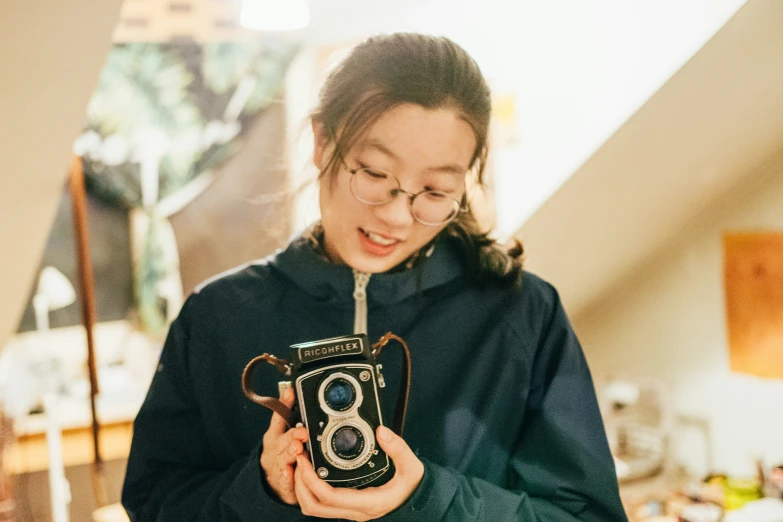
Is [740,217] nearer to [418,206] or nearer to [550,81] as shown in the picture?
[550,81]

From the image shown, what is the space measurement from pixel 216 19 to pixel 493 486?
2.68 m

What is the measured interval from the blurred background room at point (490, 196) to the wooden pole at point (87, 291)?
1cm

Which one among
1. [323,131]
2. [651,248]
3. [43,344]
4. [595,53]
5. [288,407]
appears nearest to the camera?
[288,407]

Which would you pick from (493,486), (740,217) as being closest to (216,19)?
(740,217)

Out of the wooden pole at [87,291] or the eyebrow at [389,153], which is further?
the wooden pole at [87,291]

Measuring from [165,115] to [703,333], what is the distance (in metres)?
2.35

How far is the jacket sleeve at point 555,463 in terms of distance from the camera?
2.44 ft

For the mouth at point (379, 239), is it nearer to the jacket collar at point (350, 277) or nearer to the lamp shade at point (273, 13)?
the jacket collar at point (350, 277)

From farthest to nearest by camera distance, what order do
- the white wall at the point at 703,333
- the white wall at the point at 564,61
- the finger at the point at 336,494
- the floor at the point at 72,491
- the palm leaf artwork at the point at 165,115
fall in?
the palm leaf artwork at the point at 165,115 → the floor at the point at 72,491 → the white wall at the point at 703,333 → the white wall at the point at 564,61 → the finger at the point at 336,494

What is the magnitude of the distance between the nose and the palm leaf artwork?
2.47 meters

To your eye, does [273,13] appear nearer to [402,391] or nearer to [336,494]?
[402,391]

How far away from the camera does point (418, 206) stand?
2.55 ft

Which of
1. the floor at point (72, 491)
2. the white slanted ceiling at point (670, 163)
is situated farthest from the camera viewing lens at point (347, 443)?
the floor at point (72, 491)

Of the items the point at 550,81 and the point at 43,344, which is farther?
the point at 43,344
